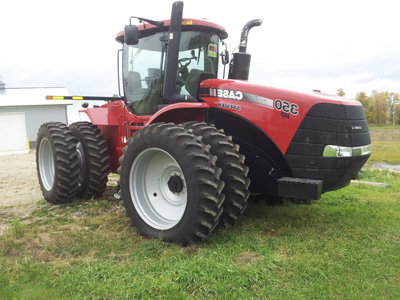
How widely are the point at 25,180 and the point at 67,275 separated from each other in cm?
660

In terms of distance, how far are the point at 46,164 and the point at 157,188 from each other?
3315mm

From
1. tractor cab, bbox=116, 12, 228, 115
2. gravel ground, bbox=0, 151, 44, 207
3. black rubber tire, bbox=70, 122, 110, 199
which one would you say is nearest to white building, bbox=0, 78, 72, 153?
gravel ground, bbox=0, 151, 44, 207

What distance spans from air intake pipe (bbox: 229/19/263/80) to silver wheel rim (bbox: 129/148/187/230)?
6.19 feet

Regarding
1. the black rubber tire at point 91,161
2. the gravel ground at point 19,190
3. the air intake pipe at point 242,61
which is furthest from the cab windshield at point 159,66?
the gravel ground at point 19,190

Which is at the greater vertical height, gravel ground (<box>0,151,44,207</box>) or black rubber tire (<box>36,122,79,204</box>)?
black rubber tire (<box>36,122,79,204</box>)

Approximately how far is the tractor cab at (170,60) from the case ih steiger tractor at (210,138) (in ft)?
0.05

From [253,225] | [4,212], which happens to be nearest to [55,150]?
[4,212]

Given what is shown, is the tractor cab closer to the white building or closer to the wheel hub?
the wheel hub

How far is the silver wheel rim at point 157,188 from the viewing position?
4172 millimetres

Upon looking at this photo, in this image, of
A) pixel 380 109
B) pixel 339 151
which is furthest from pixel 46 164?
pixel 380 109

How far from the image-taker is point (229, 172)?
3791 millimetres

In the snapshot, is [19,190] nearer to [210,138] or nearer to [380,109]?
[210,138]

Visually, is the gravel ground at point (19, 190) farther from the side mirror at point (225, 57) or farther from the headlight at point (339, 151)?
the headlight at point (339, 151)

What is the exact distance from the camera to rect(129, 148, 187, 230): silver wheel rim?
417 cm
